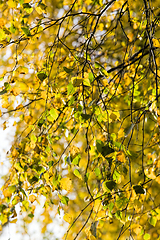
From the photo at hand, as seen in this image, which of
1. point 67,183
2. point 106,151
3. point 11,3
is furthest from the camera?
point 11,3

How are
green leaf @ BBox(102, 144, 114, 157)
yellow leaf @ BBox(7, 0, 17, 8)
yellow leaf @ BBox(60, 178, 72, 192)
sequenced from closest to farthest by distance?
green leaf @ BBox(102, 144, 114, 157) → yellow leaf @ BBox(60, 178, 72, 192) → yellow leaf @ BBox(7, 0, 17, 8)

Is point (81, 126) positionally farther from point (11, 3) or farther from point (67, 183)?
point (11, 3)

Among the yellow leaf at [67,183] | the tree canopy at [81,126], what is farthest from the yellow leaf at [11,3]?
the yellow leaf at [67,183]

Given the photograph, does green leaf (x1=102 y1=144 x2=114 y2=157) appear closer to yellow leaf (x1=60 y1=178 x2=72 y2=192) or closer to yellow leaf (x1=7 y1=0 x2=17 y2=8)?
yellow leaf (x1=60 y1=178 x2=72 y2=192)

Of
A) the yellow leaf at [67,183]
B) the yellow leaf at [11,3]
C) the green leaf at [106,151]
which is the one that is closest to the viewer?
the green leaf at [106,151]

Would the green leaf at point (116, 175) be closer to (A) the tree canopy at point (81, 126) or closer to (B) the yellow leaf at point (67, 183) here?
(A) the tree canopy at point (81, 126)

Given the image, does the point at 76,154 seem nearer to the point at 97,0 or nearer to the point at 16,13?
the point at 97,0

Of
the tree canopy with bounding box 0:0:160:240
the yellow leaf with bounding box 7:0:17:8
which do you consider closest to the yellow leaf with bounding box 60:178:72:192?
the tree canopy with bounding box 0:0:160:240

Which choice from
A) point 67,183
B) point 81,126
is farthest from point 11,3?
point 67,183

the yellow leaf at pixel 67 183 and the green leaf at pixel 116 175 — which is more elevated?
the yellow leaf at pixel 67 183

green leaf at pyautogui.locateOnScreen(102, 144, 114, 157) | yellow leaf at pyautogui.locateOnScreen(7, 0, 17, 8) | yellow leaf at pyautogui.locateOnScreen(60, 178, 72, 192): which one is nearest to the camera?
green leaf at pyautogui.locateOnScreen(102, 144, 114, 157)

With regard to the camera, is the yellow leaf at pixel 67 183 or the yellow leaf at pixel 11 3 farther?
the yellow leaf at pixel 11 3

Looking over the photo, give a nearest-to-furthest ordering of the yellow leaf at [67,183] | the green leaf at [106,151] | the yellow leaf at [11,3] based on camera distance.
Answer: the green leaf at [106,151]
the yellow leaf at [67,183]
the yellow leaf at [11,3]

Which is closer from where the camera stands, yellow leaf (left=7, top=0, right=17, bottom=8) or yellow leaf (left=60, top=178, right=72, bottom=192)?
yellow leaf (left=60, top=178, right=72, bottom=192)
